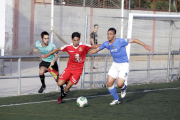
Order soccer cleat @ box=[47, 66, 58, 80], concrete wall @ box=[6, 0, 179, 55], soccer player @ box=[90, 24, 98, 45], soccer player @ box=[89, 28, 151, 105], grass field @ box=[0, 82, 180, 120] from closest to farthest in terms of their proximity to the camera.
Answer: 1. grass field @ box=[0, 82, 180, 120]
2. soccer player @ box=[89, 28, 151, 105]
3. soccer cleat @ box=[47, 66, 58, 80]
4. soccer player @ box=[90, 24, 98, 45]
5. concrete wall @ box=[6, 0, 179, 55]

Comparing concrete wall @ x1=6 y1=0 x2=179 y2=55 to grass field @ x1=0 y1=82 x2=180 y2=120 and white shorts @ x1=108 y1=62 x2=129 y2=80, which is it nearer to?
grass field @ x1=0 y1=82 x2=180 y2=120

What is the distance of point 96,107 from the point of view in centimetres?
679

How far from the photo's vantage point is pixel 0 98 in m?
7.82

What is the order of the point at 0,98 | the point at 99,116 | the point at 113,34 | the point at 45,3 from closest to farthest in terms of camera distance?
the point at 99,116 → the point at 113,34 → the point at 0,98 → the point at 45,3

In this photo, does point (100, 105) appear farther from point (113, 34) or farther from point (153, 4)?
point (153, 4)

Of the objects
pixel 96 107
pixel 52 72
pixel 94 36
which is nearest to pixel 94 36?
pixel 94 36

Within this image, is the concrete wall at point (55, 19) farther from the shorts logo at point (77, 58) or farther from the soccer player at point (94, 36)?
the shorts logo at point (77, 58)

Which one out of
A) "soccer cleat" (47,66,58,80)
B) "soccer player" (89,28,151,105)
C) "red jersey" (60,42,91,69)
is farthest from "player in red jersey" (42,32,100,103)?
"soccer cleat" (47,66,58,80)

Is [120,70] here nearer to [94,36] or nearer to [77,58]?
[77,58]

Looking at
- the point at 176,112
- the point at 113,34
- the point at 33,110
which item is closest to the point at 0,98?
the point at 33,110

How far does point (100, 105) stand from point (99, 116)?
46.5 inches

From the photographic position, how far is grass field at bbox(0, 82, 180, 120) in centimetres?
585

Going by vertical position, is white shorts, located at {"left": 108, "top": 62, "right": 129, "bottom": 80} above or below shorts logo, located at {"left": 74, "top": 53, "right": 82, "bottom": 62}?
below

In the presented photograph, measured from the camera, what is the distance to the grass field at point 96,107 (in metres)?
5.85
